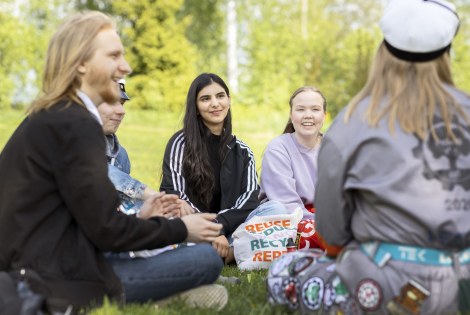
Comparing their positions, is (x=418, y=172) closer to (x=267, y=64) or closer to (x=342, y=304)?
(x=342, y=304)

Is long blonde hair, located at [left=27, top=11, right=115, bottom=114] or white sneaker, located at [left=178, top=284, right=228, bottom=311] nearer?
long blonde hair, located at [left=27, top=11, right=115, bottom=114]

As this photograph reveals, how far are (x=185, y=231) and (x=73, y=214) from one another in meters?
0.52

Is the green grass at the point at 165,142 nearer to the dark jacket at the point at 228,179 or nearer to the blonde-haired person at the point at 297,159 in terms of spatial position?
the dark jacket at the point at 228,179

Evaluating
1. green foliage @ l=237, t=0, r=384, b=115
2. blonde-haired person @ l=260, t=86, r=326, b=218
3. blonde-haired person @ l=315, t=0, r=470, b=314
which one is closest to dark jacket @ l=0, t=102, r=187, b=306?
blonde-haired person @ l=315, t=0, r=470, b=314

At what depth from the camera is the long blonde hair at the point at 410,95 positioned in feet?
9.45

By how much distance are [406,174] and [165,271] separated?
4.13ft

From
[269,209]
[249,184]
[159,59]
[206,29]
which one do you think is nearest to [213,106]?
[249,184]

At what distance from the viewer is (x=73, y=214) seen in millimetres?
3035

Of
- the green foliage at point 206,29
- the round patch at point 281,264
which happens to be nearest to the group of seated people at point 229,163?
the round patch at point 281,264

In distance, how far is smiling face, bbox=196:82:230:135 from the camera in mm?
5590

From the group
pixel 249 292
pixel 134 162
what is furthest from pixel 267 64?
pixel 249 292

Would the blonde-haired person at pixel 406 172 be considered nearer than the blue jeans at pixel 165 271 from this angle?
Yes

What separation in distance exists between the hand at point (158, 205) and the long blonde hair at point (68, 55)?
67 centimetres

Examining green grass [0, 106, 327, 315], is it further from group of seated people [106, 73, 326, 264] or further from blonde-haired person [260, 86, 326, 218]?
blonde-haired person [260, 86, 326, 218]
